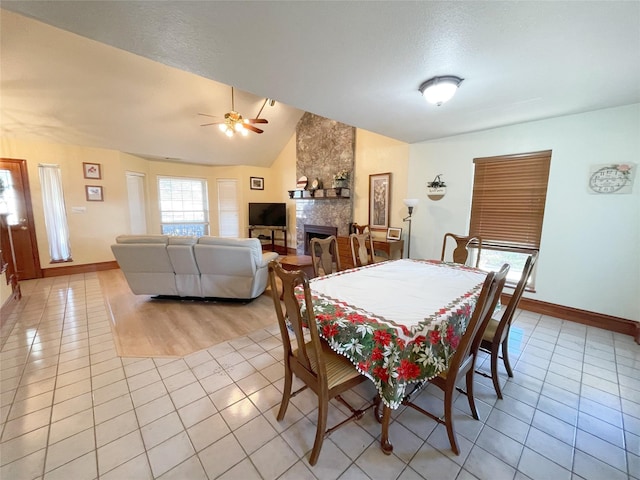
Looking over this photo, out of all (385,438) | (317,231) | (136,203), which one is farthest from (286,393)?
(136,203)

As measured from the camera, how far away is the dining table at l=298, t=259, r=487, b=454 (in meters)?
1.22

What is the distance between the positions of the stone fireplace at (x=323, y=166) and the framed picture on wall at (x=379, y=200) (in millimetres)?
509

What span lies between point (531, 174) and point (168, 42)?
12.9 feet

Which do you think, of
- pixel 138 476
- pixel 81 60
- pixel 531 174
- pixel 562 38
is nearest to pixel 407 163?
pixel 531 174

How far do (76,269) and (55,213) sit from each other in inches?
42.5

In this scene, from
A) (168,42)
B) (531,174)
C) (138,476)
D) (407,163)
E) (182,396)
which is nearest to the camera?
(138,476)

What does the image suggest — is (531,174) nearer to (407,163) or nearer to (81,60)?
(407,163)

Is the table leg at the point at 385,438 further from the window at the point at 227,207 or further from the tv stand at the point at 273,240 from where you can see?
the window at the point at 227,207

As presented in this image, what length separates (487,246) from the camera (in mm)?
3574

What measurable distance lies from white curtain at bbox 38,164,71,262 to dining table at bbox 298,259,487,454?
5481 millimetres

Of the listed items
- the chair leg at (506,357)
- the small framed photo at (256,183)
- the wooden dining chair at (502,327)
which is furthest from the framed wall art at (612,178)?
the small framed photo at (256,183)

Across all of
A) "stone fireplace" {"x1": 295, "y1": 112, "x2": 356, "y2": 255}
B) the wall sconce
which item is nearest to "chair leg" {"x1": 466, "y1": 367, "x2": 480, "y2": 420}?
the wall sconce

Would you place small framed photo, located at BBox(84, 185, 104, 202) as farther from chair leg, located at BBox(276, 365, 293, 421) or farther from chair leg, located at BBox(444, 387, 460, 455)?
chair leg, located at BBox(444, 387, 460, 455)

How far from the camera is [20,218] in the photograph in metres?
4.27
